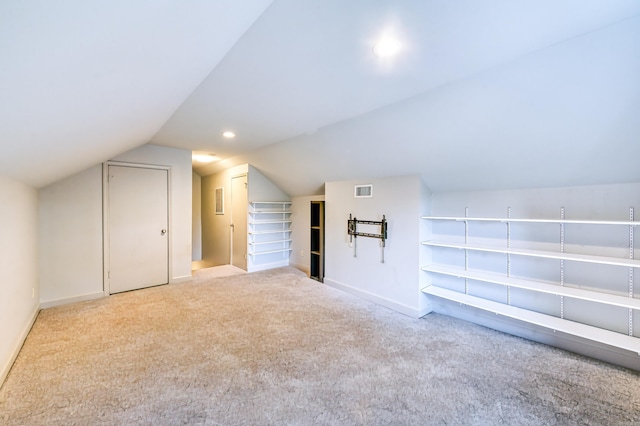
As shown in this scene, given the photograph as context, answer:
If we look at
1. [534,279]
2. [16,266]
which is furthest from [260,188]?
[534,279]

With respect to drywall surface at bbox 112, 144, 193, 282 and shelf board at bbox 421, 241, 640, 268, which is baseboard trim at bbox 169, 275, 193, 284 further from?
shelf board at bbox 421, 241, 640, 268

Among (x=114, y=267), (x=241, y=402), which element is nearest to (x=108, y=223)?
(x=114, y=267)

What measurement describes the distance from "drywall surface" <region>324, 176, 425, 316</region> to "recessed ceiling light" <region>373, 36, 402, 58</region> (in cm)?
191

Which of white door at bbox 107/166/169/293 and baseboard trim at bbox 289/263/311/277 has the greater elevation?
white door at bbox 107/166/169/293

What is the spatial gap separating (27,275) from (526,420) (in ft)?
15.5

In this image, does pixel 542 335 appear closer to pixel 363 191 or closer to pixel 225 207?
pixel 363 191

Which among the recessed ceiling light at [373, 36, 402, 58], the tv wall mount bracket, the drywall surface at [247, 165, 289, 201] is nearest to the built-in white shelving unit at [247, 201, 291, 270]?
the drywall surface at [247, 165, 289, 201]

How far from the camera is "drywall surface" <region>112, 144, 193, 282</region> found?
4.71m

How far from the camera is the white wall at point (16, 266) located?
2.26 metres

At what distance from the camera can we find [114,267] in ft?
13.8

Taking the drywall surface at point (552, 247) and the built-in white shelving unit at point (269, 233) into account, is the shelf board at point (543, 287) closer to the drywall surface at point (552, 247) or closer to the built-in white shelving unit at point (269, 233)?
the drywall surface at point (552, 247)

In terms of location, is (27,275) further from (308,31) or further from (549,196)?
(549,196)

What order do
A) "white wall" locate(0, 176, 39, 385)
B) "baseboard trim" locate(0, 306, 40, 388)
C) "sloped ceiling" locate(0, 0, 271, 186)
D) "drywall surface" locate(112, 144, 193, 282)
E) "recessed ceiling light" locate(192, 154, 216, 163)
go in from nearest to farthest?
1. "sloped ceiling" locate(0, 0, 271, 186)
2. "baseboard trim" locate(0, 306, 40, 388)
3. "white wall" locate(0, 176, 39, 385)
4. "drywall surface" locate(112, 144, 193, 282)
5. "recessed ceiling light" locate(192, 154, 216, 163)

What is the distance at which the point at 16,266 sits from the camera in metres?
2.59
